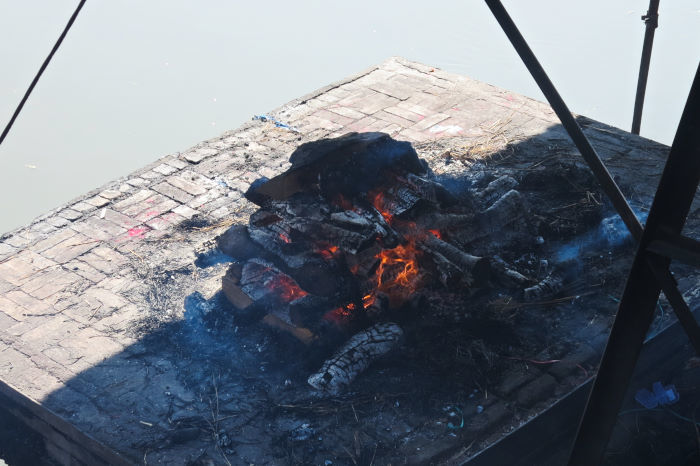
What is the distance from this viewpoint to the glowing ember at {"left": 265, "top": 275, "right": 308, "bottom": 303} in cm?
642

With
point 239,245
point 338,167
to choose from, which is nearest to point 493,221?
point 338,167

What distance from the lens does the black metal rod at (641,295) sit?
3.02 meters

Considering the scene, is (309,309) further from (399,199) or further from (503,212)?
(503,212)

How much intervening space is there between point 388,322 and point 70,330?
3.13 meters

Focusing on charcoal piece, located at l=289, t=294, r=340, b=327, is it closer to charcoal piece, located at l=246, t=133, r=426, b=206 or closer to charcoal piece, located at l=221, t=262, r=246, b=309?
charcoal piece, located at l=221, t=262, r=246, b=309

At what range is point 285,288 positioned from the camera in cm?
651

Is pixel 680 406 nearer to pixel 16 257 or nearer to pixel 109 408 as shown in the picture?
pixel 109 408

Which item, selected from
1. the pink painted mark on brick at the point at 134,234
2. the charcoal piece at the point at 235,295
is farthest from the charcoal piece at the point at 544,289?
the pink painted mark on brick at the point at 134,234

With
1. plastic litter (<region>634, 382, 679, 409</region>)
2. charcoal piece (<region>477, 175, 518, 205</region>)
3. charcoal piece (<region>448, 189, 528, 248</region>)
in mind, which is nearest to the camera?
plastic litter (<region>634, 382, 679, 409</region>)

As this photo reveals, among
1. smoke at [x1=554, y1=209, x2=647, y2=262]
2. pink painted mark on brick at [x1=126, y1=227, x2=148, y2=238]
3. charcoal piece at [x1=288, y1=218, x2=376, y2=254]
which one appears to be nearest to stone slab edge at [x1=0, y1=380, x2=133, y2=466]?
pink painted mark on brick at [x1=126, y1=227, x2=148, y2=238]

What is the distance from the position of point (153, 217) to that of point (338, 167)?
2689 mm

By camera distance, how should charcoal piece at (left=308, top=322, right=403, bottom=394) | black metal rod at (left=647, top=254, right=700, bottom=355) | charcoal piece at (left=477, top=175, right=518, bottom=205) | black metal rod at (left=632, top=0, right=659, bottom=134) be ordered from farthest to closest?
black metal rod at (left=632, top=0, right=659, bottom=134)
charcoal piece at (left=477, top=175, right=518, bottom=205)
charcoal piece at (left=308, top=322, right=403, bottom=394)
black metal rod at (left=647, top=254, right=700, bottom=355)

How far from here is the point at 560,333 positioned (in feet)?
20.4

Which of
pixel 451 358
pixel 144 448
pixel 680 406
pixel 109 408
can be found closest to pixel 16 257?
pixel 109 408
